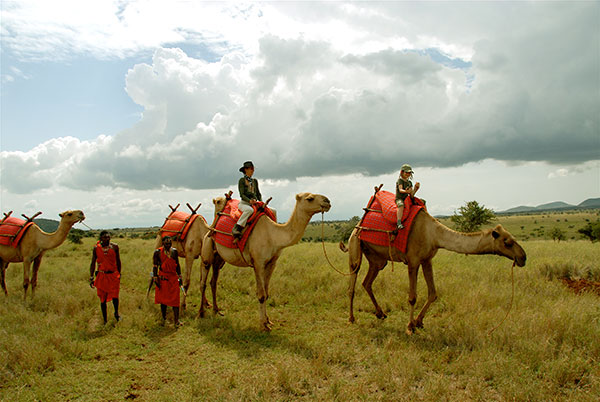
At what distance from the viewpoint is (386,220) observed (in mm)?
8273

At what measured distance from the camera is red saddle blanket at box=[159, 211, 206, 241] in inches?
440

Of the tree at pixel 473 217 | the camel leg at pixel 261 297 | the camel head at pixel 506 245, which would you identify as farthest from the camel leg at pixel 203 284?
the tree at pixel 473 217

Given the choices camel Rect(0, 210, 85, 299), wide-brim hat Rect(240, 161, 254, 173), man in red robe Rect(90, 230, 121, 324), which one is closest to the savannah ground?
man in red robe Rect(90, 230, 121, 324)

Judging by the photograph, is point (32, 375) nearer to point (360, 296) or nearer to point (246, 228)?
point (246, 228)

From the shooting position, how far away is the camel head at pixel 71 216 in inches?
417

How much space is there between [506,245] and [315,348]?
13.5 ft

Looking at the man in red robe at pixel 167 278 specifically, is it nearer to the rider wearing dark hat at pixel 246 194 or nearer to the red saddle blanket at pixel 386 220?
the rider wearing dark hat at pixel 246 194

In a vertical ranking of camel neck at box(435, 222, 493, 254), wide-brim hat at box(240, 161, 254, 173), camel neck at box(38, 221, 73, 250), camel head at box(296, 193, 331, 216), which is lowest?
camel neck at box(38, 221, 73, 250)

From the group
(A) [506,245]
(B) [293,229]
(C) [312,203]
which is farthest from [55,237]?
(A) [506,245]

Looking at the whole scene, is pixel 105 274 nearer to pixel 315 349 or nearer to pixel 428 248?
pixel 315 349

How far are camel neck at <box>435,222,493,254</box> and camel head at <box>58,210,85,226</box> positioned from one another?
9.97 meters

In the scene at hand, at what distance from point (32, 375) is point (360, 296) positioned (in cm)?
776

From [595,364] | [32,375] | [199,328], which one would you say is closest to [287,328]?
[199,328]

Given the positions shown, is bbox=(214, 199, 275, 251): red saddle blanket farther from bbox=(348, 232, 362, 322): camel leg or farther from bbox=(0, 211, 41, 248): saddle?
bbox=(0, 211, 41, 248): saddle
